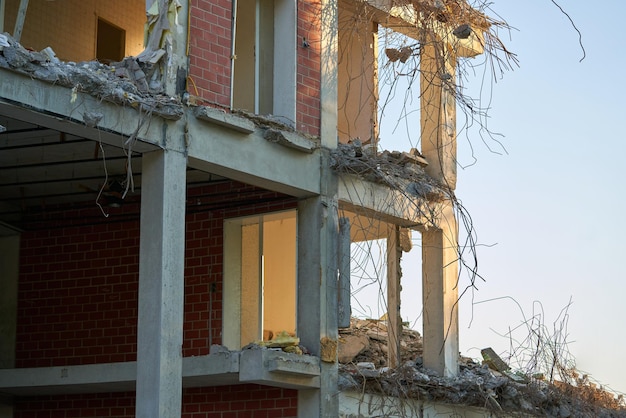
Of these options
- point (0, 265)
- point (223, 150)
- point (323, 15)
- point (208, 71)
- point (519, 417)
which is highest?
point (323, 15)

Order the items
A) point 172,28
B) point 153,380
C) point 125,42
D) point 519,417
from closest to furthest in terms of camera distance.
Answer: point 153,380, point 172,28, point 519,417, point 125,42

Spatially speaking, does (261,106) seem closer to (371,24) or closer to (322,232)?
(322,232)

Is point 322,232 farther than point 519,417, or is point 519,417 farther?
point 519,417

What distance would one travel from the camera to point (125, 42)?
20.1 m

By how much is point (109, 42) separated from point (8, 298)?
461cm

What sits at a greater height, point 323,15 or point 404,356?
point 323,15

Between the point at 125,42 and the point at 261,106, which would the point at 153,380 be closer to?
Answer: the point at 261,106

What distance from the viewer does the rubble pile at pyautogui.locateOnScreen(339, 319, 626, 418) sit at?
16656 millimetres

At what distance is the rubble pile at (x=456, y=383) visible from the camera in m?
16.7

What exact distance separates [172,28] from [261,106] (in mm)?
2438

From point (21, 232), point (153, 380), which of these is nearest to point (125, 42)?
point (21, 232)

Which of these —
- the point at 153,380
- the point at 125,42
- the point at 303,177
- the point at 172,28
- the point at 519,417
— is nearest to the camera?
the point at 153,380

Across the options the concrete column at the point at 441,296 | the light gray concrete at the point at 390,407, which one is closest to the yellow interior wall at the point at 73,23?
the concrete column at the point at 441,296

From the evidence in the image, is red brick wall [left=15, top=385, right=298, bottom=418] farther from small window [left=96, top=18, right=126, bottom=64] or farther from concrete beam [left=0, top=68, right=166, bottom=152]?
small window [left=96, top=18, right=126, bottom=64]
